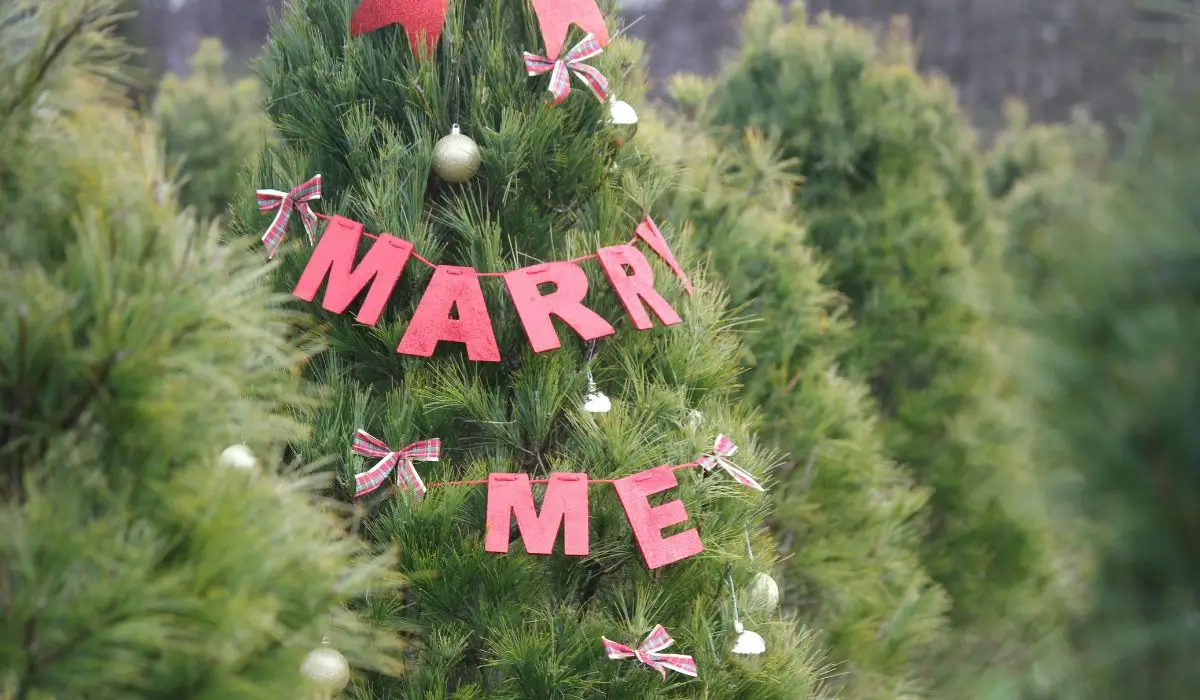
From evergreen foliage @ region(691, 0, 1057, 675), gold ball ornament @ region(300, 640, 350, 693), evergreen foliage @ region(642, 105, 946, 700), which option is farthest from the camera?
evergreen foliage @ region(691, 0, 1057, 675)

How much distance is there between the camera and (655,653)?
1271 mm

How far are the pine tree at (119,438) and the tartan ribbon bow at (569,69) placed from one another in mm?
685

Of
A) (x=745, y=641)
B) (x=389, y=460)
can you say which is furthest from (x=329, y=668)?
(x=745, y=641)

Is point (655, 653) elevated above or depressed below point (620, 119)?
below

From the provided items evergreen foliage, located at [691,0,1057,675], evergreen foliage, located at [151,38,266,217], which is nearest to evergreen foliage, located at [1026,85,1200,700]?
evergreen foliage, located at [691,0,1057,675]

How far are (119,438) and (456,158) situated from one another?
2.42 ft

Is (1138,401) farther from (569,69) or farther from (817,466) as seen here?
(817,466)

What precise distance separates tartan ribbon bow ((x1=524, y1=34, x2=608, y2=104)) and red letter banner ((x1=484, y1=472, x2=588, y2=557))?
53 cm

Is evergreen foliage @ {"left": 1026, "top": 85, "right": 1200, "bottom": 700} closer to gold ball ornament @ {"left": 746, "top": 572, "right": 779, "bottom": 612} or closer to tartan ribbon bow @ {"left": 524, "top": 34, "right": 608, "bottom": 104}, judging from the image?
gold ball ornament @ {"left": 746, "top": 572, "right": 779, "bottom": 612}

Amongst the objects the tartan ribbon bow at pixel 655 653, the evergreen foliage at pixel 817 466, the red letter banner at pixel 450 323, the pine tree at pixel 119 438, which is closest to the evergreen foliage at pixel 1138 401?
the pine tree at pixel 119 438

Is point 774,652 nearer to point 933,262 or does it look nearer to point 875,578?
point 875,578

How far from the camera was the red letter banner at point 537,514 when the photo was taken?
1280mm

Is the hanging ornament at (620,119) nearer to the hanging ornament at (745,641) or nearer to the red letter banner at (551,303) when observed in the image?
the red letter banner at (551,303)

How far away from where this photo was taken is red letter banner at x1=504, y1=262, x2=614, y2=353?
134 centimetres
